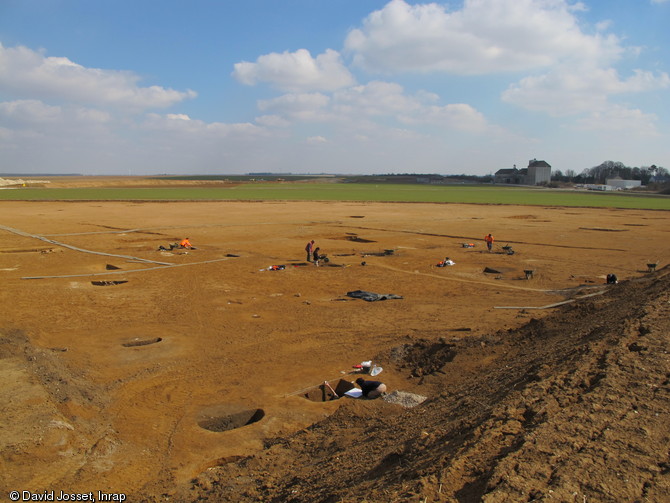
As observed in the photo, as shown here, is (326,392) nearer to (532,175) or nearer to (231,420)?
(231,420)

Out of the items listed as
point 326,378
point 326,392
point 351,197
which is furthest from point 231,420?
point 351,197

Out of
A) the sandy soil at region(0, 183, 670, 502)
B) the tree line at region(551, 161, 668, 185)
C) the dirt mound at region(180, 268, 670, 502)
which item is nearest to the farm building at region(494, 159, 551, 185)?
the tree line at region(551, 161, 668, 185)

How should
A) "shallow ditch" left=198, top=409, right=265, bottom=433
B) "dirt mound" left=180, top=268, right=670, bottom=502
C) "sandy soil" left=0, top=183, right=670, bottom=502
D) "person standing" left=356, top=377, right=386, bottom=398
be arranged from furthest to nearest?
"person standing" left=356, top=377, right=386, bottom=398 < "shallow ditch" left=198, top=409, right=265, bottom=433 < "sandy soil" left=0, top=183, right=670, bottom=502 < "dirt mound" left=180, top=268, right=670, bottom=502

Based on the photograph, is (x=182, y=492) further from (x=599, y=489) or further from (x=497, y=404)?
(x=599, y=489)

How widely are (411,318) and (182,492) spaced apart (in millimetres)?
9254

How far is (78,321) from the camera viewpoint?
13.5m

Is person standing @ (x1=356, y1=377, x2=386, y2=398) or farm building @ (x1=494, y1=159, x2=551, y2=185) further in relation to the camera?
farm building @ (x1=494, y1=159, x2=551, y2=185)

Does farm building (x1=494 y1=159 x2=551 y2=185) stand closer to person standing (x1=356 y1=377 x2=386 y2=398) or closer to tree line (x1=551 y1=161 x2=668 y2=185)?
tree line (x1=551 y1=161 x2=668 y2=185)

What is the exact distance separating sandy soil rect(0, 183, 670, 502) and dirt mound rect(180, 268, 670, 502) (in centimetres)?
3

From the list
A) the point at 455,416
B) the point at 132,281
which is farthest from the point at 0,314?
the point at 455,416

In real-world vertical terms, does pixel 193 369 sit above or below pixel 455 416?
below

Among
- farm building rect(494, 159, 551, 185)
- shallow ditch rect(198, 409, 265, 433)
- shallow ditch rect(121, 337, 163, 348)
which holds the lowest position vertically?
shallow ditch rect(198, 409, 265, 433)

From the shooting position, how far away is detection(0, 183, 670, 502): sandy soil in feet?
16.5

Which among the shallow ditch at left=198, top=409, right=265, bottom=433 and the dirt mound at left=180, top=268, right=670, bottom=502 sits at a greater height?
the dirt mound at left=180, top=268, right=670, bottom=502
